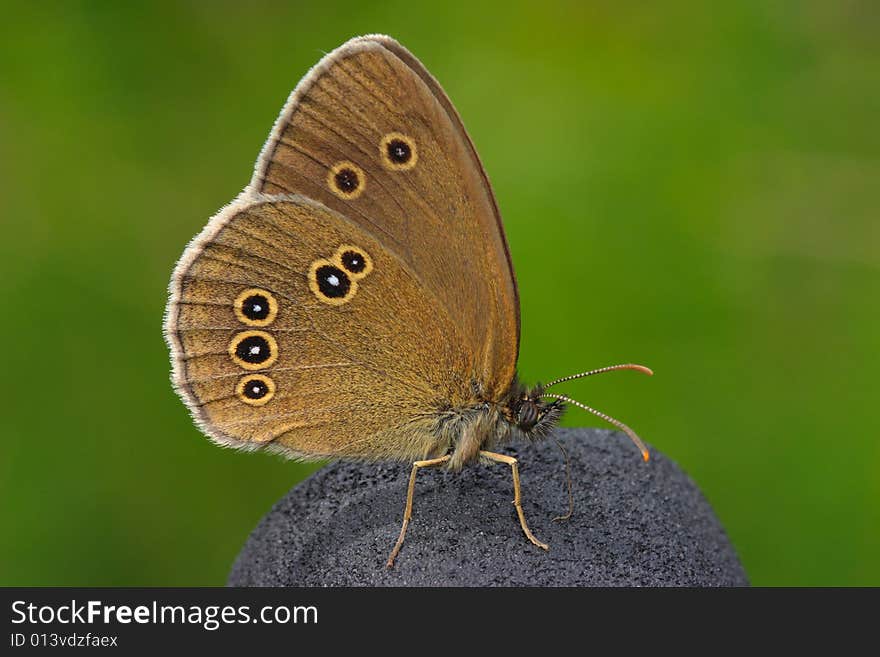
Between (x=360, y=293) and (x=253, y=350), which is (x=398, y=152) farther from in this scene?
(x=253, y=350)

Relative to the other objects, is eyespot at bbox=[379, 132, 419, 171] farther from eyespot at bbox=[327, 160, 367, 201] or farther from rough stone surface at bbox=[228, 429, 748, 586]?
rough stone surface at bbox=[228, 429, 748, 586]

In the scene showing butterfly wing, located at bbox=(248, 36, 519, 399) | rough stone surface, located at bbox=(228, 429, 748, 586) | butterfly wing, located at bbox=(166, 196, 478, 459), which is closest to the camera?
rough stone surface, located at bbox=(228, 429, 748, 586)

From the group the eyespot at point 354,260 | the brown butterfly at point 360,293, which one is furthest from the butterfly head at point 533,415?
the eyespot at point 354,260

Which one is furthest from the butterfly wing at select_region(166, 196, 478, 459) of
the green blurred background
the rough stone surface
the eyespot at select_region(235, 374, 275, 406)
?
the green blurred background

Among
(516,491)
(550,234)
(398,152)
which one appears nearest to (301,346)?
(398,152)

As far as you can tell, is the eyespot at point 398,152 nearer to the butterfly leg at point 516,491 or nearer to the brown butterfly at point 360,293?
the brown butterfly at point 360,293

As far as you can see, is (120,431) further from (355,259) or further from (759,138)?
(759,138)

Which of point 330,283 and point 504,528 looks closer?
point 504,528
